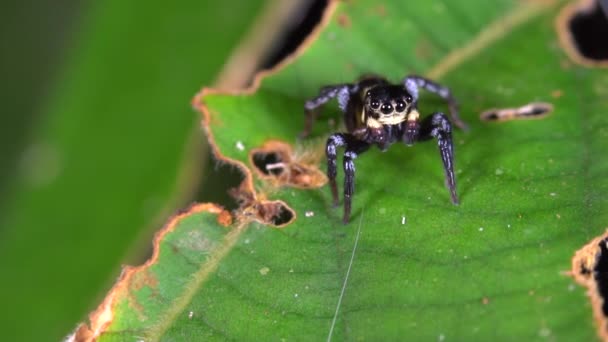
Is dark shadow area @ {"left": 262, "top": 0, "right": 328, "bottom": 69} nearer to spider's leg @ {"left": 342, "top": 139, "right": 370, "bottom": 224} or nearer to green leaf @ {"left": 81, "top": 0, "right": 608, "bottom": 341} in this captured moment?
green leaf @ {"left": 81, "top": 0, "right": 608, "bottom": 341}

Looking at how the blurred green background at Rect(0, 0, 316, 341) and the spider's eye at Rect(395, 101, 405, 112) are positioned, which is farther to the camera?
the blurred green background at Rect(0, 0, 316, 341)

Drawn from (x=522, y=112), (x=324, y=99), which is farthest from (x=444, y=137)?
Result: (x=324, y=99)

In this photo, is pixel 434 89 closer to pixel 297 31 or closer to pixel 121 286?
pixel 297 31

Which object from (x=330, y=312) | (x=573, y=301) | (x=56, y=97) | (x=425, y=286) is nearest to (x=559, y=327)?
(x=573, y=301)

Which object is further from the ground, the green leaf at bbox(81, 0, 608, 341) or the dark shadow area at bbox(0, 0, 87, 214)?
the dark shadow area at bbox(0, 0, 87, 214)

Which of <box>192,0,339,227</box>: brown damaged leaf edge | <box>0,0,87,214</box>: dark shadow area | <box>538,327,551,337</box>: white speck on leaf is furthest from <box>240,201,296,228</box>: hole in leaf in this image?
<box>0,0,87,214</box>: dark shadow area

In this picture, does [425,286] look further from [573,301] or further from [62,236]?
[62,236]
